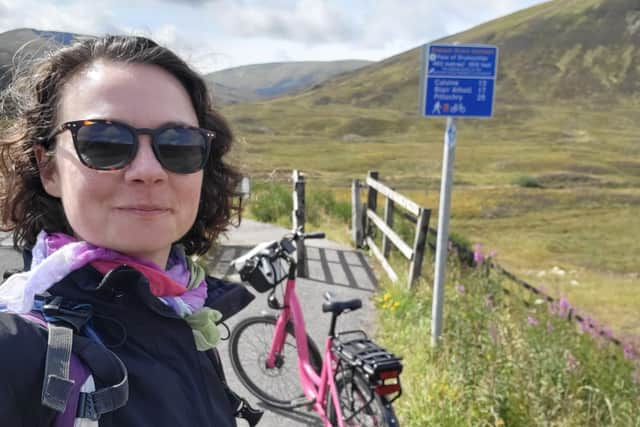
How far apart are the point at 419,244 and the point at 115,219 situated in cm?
506

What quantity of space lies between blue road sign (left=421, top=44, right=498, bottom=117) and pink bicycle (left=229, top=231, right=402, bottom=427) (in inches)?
53.8

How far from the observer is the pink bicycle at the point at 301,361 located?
2.87 m

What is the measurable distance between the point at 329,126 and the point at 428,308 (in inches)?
4677

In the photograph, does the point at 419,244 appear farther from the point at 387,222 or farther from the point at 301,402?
the point at 301,402

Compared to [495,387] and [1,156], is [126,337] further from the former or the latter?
[495,387]

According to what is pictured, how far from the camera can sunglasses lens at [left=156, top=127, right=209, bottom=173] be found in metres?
1.28

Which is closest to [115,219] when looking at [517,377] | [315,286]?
[517,377]

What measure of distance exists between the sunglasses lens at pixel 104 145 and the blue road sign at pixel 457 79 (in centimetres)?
339

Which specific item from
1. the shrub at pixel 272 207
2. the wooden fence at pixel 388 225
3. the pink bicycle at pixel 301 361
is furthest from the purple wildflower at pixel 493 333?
the shrub at pixel 272 207

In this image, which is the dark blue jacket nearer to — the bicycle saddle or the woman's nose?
the woman's nose

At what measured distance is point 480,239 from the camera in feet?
60.3

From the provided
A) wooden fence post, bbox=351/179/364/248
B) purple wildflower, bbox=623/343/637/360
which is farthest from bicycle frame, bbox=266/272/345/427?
wooden fence post, bbox=351/179/364/248

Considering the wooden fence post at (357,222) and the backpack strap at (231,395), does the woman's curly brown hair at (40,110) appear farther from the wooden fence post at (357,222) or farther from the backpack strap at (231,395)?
the wooden fence post at (357,222)

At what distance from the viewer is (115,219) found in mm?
1224
